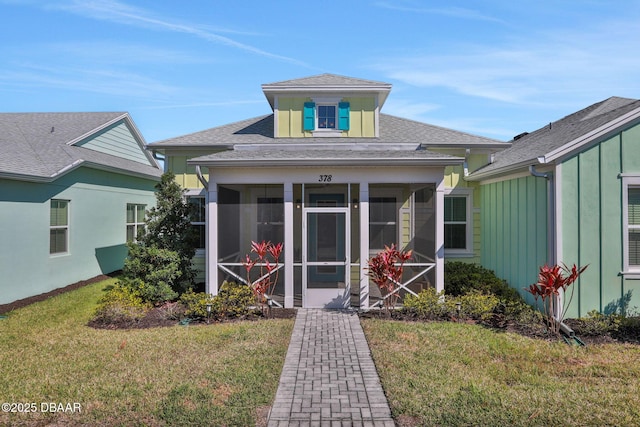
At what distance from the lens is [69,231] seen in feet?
42.7

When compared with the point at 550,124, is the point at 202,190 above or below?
below

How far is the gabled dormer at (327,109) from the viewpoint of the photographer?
1268cm

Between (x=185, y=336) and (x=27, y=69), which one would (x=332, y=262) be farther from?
(x=27, y=69)

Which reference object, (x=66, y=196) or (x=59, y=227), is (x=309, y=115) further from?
(x=59, y=227)

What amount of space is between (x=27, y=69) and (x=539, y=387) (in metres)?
15.9

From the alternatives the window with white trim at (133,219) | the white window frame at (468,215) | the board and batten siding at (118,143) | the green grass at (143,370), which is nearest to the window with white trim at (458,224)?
the white window frame at (468,215)

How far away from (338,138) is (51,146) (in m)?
9.55

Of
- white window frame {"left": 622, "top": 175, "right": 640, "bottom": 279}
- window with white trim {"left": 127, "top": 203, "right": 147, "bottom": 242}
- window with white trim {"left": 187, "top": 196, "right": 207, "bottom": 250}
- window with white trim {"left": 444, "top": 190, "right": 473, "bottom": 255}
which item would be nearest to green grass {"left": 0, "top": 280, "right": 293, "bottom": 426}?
window with white trim {"left": 187, "top": 196, "right": 207, "bottom": 250}

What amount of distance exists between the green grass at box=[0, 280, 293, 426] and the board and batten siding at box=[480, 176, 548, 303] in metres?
5.55

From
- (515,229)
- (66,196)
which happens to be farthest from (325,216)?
(66,196)

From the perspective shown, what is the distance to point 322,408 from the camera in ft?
16.5

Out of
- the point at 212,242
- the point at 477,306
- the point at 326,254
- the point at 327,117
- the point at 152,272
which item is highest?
the point at 327,117

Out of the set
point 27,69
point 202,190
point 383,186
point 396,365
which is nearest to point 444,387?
point 396,365

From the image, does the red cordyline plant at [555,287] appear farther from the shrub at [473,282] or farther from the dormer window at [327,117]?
the dormer window at [327,117]
